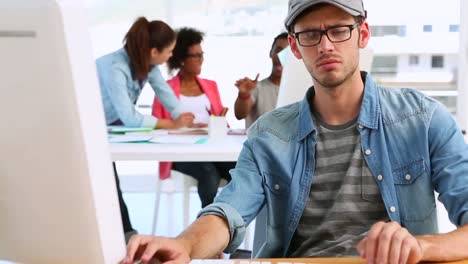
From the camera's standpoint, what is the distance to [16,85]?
2.17 feet

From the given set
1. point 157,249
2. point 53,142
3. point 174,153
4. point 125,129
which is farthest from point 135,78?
point 53,142

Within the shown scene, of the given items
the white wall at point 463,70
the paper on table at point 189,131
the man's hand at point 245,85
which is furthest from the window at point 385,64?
the paper on table at point 189,131

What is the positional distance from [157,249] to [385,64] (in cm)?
433

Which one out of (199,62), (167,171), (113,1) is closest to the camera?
(167,171)

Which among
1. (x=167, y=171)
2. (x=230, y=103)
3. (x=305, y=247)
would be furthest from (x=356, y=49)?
(x=230, y=103)

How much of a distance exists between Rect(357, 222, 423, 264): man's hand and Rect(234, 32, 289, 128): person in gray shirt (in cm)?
281

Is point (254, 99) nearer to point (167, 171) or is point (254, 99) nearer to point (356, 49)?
point (167, 171)

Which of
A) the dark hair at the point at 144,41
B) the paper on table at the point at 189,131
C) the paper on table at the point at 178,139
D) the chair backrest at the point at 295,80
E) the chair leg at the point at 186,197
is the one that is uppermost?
the dark hair at the point at 144,41

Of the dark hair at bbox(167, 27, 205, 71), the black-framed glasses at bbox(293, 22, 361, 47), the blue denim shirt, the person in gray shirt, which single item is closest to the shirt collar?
the blue denim shirt

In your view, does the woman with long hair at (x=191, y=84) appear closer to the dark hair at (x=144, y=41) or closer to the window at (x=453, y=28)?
the dark hair at (x=144, y=41)

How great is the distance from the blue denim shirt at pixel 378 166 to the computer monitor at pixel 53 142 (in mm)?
538

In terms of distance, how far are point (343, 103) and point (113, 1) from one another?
159 inches

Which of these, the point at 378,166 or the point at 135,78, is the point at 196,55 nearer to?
the point at 135,78

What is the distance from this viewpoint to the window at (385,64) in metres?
5.07
